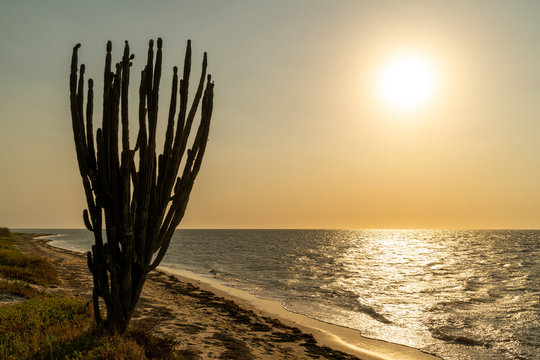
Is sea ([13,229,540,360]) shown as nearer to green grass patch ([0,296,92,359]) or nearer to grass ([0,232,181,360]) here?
grass ([0,232,181,360])

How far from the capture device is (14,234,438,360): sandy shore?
10547 mm

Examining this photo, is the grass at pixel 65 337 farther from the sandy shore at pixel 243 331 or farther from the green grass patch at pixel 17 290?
the green grass patch at pixel 17 290

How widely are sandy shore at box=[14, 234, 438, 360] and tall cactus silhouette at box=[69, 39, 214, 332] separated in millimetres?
2695

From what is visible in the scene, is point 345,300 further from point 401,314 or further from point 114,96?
point 114,96

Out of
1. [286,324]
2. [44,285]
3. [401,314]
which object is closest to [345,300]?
[401,314]

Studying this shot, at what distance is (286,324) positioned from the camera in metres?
14.9

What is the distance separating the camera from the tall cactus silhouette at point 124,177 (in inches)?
298

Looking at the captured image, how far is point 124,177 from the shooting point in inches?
296

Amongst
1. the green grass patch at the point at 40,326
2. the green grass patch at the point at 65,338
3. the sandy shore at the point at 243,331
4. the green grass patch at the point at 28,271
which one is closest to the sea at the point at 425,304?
the sandy shore at the point at 243,331

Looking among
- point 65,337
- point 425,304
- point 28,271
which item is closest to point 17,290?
point 28,271

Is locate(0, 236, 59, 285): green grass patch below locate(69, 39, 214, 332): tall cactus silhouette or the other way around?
below

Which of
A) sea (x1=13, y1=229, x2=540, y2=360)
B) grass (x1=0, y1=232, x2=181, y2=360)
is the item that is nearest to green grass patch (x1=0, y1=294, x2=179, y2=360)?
grass (x1=0, y1=232, x2=181, y2=360)

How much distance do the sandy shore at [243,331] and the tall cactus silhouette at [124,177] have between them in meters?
2.70

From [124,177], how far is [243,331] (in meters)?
7.93
